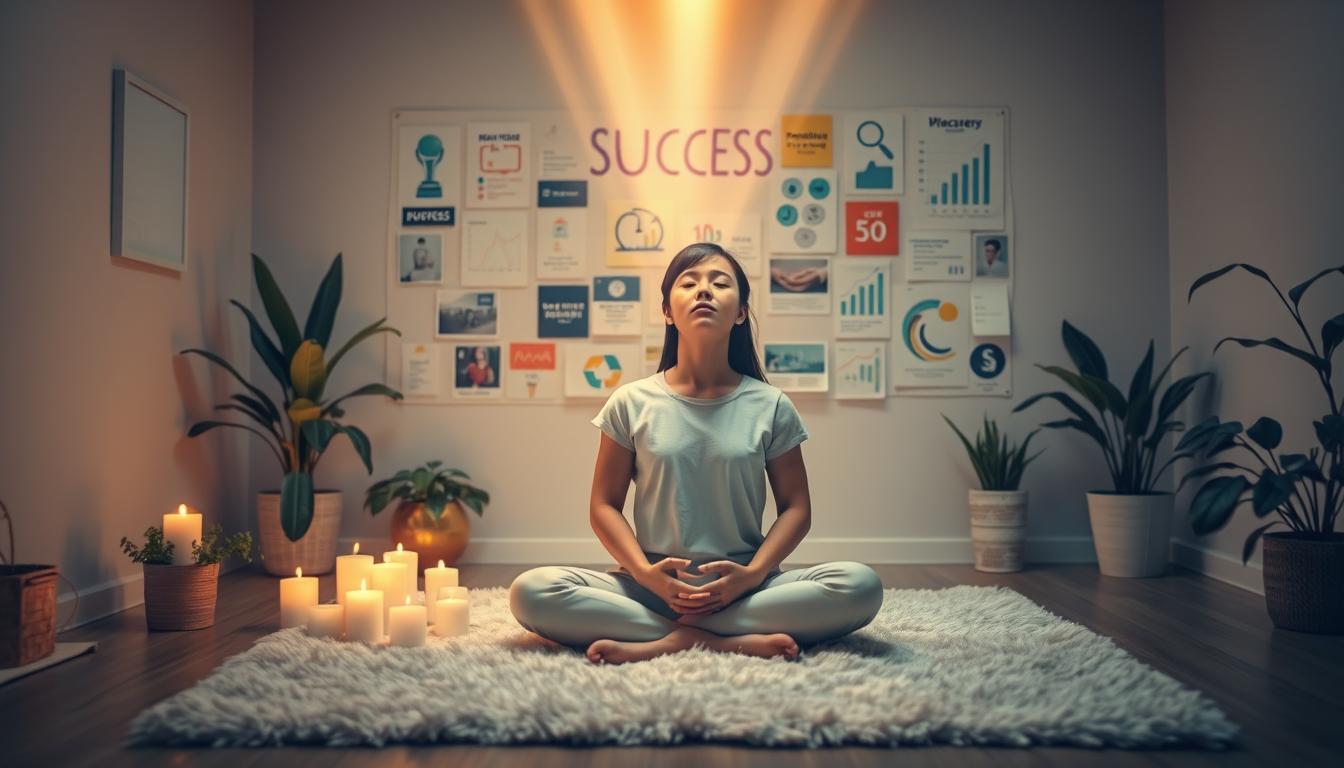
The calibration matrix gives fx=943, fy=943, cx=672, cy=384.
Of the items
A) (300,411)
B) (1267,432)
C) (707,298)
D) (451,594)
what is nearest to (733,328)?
(707,298)

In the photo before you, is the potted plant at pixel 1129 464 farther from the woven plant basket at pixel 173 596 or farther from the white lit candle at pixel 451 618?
the woven plant basket at pixel 173 596

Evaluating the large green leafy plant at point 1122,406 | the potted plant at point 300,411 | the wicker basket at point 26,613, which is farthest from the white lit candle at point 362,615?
the large green leafy plant at point 1122,406

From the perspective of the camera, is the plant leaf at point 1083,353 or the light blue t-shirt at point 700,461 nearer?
the light blue t-shirt at point 700,461

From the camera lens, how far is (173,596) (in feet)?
8.08

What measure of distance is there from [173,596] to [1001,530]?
8.77ft

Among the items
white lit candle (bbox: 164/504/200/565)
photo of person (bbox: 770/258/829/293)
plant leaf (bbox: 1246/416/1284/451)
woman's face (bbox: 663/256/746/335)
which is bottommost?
white lit candle (bbox: 164/504/200/565)

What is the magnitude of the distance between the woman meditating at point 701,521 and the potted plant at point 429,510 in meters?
1.35

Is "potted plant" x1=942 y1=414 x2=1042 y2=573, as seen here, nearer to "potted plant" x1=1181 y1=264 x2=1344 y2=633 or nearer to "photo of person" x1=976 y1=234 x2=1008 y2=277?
"photo of person" x1=976 y1=234 x2=1008 y2=277

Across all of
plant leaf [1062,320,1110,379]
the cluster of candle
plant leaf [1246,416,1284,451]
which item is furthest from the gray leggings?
plant leaf [1062,320,1110,379]

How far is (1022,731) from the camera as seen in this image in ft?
5.17

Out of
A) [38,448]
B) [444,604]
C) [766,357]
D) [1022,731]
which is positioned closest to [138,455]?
[38,448]

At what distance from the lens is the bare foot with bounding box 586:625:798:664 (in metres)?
1.95

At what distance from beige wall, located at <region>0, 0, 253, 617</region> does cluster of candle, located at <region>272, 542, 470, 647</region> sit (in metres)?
0.72

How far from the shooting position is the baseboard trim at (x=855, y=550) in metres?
3.64
